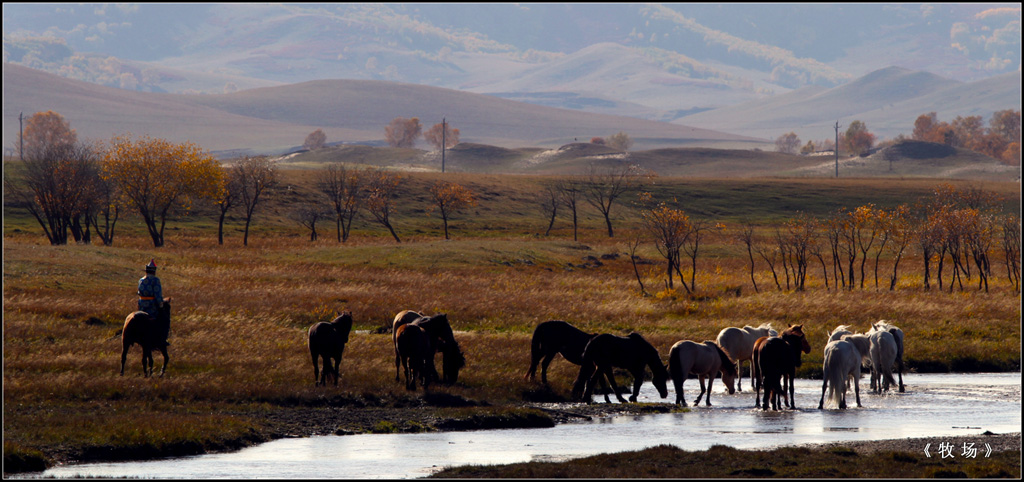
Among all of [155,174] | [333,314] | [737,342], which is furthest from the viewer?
[155,174]

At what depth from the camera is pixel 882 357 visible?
24.0 meters

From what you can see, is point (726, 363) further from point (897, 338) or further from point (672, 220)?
point (672, 220)

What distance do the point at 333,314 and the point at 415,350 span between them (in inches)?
556

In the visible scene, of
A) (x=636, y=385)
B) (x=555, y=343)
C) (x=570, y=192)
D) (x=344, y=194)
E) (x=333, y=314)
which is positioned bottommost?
(x=636, y=385)

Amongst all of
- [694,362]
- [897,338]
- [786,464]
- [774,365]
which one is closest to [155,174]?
[694,362]

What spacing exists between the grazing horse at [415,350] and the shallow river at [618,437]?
11.9 ft

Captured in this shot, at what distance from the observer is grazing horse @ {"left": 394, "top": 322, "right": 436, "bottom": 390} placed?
2134 cm

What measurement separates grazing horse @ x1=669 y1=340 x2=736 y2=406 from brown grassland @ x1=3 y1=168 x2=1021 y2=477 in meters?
0.74

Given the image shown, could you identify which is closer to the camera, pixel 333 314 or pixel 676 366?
Answer: pixel 676 366

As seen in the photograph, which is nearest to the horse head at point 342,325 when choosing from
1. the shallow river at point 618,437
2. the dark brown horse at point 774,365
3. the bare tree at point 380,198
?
the shallow river at point 618,437

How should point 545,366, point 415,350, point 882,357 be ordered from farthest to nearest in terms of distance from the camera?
point 882,357 → point 545,366 → point 415,350

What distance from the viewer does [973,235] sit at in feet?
184

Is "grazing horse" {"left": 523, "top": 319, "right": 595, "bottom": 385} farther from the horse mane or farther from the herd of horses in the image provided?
the horse mane

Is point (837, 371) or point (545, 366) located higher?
point (837, 371)
